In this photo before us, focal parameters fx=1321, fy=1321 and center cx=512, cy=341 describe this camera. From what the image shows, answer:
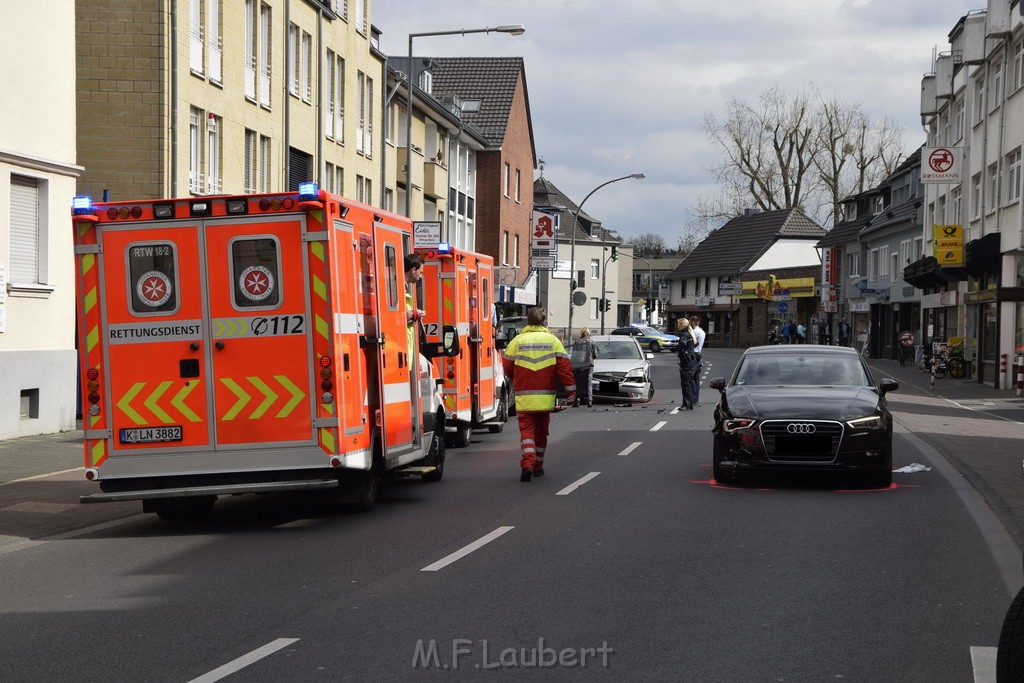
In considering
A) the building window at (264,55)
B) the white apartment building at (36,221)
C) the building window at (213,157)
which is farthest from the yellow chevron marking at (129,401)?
the building window at (264,55)

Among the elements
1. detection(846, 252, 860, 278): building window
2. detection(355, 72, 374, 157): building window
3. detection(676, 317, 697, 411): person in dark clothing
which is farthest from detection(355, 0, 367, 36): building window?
detection(846, 252, 860, 278): building window

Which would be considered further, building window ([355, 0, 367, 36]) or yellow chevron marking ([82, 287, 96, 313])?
building window ([355, 0, 367, 36])

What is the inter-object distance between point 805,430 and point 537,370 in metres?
3.09

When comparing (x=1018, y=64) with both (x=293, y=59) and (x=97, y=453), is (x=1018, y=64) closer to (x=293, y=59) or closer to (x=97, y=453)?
(x=293, y=59)

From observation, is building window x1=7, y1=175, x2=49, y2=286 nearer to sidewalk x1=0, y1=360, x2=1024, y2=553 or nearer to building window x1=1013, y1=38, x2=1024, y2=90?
sidewalk x1=0, y1=360, x2=1024, y2=553

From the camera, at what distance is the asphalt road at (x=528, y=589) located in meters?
6.23

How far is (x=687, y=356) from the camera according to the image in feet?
86.7

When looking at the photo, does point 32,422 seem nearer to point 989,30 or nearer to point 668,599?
point 668,599

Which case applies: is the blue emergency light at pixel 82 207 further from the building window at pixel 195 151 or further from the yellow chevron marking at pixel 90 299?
the building window at pixel 195 151

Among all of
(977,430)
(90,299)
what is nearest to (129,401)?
(90,299)

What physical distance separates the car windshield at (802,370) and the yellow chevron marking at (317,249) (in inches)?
228

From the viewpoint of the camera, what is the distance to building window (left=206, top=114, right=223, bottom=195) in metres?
27.9

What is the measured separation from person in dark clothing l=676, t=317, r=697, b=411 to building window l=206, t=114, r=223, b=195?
33.8 feet

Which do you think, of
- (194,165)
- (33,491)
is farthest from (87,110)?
(33,491)
